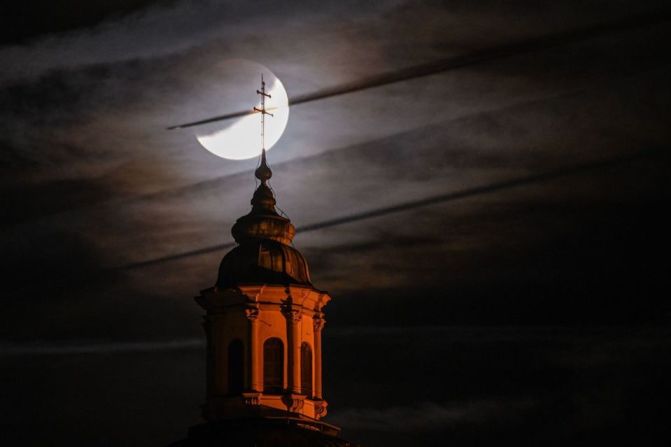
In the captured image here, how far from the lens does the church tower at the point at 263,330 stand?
67.5m

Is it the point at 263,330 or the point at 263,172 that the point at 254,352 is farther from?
the point at 263,172

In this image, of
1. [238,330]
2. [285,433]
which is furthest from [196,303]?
[285,433]

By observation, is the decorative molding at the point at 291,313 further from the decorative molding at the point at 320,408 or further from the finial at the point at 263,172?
the finial at the point at 263,172

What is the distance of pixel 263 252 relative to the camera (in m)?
69.9

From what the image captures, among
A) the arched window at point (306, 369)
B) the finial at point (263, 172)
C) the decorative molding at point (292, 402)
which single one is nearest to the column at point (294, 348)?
the decorative molding at point (292, 402)

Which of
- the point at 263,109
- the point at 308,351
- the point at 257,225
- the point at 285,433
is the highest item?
the point at 263,109

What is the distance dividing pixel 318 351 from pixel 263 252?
4.42m

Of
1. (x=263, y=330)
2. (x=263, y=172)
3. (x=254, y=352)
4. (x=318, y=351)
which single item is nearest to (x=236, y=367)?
(x=254, y=352)

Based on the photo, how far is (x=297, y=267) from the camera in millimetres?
70438

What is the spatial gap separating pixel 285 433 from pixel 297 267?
7.71 metres

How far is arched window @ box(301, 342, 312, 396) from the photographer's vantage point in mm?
68613

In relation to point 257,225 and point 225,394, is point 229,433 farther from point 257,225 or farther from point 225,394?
point 257,225

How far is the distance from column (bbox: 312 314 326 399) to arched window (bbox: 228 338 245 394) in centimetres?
302

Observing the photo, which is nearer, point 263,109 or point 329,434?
point 329,434
